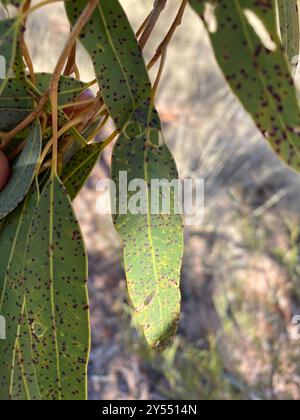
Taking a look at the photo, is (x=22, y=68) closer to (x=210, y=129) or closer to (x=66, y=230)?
(x=66, y=230)

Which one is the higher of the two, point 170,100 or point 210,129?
point 170,100

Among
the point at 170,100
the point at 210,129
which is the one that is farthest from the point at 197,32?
the point at 210,129

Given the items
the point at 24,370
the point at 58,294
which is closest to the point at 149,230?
the point at 58,294

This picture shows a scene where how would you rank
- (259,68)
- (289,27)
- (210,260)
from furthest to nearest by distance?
(210,260) → (289,27) → (259,68)

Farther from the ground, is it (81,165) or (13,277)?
(81,165)

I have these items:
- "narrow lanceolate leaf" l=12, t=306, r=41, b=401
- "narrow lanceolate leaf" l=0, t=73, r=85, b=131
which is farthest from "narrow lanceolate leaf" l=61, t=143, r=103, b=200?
"narrow lanceolate leaf" l=12, t=306, r=41, b=401

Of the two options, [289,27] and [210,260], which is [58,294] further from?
[210,260]

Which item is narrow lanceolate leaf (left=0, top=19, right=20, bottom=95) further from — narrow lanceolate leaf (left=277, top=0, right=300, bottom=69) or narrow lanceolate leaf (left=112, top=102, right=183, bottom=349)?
narrow lanceolate leaf (left=277, top=0, right=300, bottom=69)
